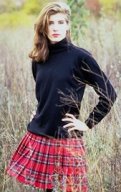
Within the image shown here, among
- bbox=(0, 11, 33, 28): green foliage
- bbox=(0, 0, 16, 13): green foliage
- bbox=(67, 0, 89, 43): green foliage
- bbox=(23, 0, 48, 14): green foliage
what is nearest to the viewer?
bbox=(67, 0, 89, 43): green foliage

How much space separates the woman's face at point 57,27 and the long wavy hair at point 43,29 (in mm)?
20

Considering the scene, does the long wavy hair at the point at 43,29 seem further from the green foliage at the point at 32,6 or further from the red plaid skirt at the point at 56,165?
the green foliage at the point at 32,6

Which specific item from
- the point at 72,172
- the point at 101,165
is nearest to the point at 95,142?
the point at 101,165

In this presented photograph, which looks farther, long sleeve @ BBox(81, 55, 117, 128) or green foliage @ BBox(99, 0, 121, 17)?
green foliage @ BBox(99, 0, 121, 17)

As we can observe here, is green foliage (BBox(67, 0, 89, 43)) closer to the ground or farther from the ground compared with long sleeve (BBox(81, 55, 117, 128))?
closer to the ground

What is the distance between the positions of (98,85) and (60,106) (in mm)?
235

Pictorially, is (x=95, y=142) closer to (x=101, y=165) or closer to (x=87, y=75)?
(x=101, y=165)

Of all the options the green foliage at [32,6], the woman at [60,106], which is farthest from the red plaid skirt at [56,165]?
the green foliage at [32,6]

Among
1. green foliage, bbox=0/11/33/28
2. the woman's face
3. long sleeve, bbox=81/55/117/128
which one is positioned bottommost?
green foliage, bbox=0/11/33/28

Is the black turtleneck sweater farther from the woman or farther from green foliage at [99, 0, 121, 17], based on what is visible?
green foliage at [99, 0, 121, 17]

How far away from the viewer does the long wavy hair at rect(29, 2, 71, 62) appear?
10.8 ft

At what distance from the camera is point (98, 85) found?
129 inches

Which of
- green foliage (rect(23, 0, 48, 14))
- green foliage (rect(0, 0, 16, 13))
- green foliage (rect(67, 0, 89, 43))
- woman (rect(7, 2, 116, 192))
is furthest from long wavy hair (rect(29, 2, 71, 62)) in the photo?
green foliage (rect(0, 0, 16, 13))

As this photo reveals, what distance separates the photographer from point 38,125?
333 cm
